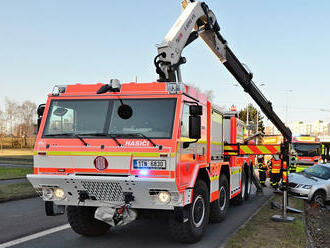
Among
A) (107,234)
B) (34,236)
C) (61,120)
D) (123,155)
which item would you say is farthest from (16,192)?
(123,155)

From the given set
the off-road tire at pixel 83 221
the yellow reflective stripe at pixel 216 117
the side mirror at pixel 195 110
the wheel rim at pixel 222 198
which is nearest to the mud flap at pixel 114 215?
the off-road tire at pixel 83 221

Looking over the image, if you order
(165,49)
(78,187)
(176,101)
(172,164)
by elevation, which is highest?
(165,49)

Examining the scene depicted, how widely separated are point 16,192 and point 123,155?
26.4 feet

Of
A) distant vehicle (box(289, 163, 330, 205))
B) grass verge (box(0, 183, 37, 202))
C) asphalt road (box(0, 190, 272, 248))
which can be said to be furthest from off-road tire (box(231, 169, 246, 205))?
grass verge (box(0, 183, 37, 202))

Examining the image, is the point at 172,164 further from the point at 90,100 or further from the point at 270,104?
the point at 270,104

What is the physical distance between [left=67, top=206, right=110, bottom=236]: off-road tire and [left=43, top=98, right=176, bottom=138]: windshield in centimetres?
156

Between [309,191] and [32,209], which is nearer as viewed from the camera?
[32,209]

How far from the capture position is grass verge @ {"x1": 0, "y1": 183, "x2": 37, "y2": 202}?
36.1 ft

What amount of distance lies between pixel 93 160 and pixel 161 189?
3.77ft

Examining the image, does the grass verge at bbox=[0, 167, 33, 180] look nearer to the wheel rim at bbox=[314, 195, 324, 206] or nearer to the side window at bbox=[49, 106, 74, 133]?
the side window at bbox=[49, 106, 74, 133]

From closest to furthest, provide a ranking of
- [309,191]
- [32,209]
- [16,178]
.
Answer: [32,209]
[309,191]
[16,178]

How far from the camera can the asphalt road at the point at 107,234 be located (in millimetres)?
6238

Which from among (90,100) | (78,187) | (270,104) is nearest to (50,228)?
(78,187)

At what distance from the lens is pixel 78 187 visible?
572 centimetres
